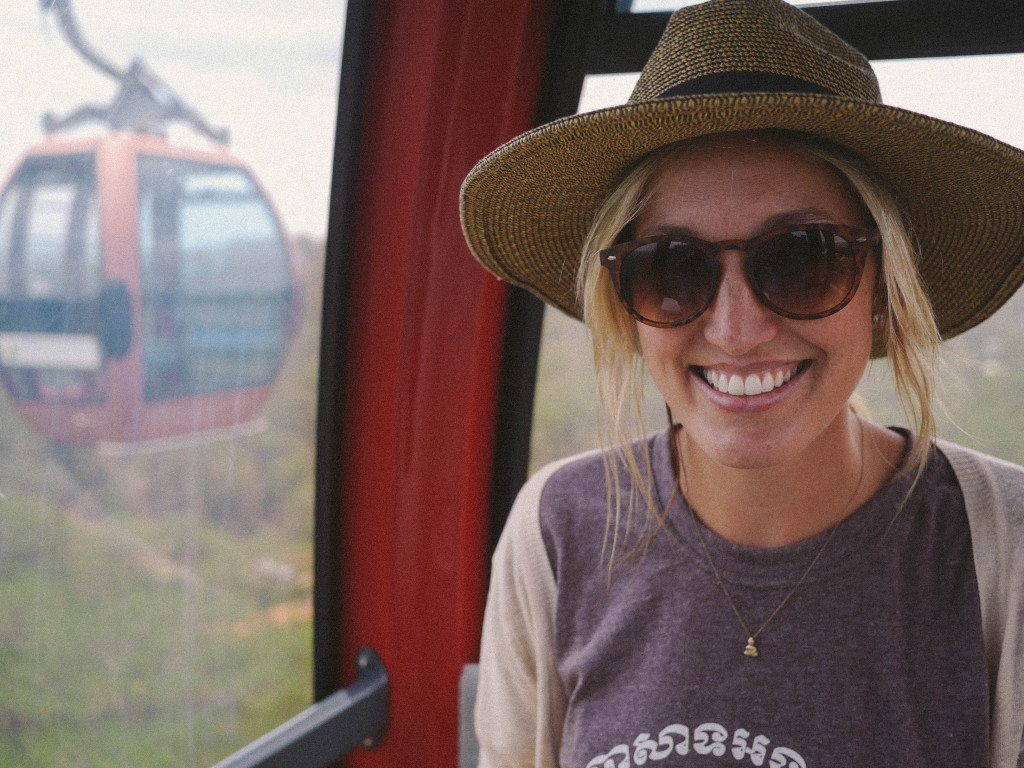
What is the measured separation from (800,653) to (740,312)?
1.71 feet

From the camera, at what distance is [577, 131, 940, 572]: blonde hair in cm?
107

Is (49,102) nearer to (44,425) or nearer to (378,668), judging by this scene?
(44,425)

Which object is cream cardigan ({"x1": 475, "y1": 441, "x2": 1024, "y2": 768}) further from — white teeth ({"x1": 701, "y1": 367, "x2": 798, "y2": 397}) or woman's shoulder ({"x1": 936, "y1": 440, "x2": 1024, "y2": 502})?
white teeth ({"x1": 701, "y1": 367, "x2": 798, "y2": 397})

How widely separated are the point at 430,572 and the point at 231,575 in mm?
506

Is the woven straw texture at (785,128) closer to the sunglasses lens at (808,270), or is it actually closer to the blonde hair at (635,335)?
the blonde hair at (635,335)

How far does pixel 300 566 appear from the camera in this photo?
6.41ft

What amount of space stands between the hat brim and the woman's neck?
33cm

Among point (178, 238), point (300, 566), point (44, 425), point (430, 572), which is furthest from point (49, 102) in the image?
point (430, 572)

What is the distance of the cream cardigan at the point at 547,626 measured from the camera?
105 centimetres

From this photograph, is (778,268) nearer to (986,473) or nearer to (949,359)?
(986,473)

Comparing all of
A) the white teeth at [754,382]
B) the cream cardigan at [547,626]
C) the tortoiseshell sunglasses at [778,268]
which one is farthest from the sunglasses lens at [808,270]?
the cream cardigan at [547,626]

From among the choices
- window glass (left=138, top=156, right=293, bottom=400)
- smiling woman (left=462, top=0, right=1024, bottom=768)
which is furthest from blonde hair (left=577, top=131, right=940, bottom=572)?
window glass (left=138, top=156, right=293, bottom=400)

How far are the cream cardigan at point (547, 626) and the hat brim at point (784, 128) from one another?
11.9 inches

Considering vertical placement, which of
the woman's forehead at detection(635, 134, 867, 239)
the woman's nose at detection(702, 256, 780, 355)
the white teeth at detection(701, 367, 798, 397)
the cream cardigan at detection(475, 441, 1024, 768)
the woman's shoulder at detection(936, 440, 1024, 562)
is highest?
the woman's forehead at detection(635, 134, 867, 239)
